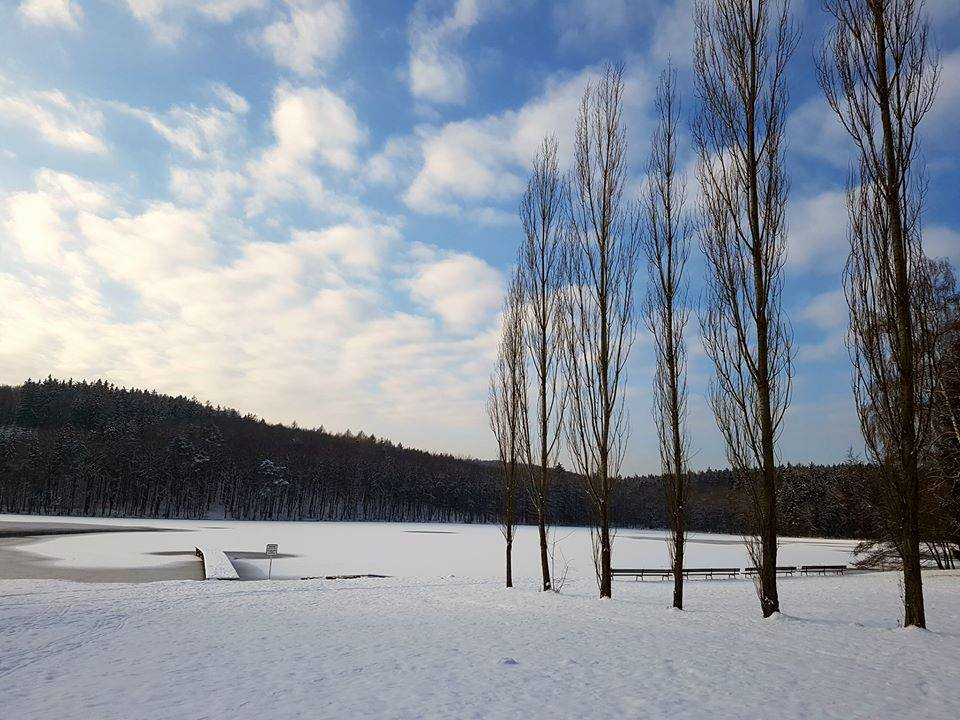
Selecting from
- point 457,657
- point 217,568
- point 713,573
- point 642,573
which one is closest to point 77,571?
point 217,568

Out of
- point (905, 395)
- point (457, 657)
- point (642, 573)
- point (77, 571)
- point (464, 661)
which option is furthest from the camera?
point (642, 573)

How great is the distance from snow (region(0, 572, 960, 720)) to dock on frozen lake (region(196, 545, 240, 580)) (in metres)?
7.10

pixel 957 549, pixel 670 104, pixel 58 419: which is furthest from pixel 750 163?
pixel 58 419

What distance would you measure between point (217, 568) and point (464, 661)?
17.7m

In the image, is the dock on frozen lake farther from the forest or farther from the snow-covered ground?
the forest

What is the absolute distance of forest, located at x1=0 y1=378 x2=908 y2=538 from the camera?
73.9 meters

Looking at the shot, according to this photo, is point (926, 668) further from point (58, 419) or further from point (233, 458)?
point (58, 419)

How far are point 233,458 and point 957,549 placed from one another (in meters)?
92.0

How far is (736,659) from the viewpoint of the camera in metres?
6.75

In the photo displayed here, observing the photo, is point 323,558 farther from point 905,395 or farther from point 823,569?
point 905,395

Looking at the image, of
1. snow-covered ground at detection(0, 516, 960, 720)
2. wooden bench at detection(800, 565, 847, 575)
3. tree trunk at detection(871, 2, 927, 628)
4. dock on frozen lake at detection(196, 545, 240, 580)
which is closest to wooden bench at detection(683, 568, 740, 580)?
wooden bench at detection(800, 565, 847, 575)

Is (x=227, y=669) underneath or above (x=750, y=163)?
underneath

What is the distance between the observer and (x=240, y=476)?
300 feet

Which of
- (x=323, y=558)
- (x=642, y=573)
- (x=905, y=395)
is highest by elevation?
(x=905, y=395)
